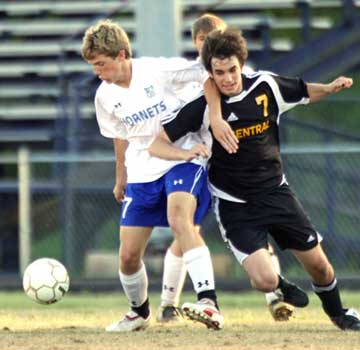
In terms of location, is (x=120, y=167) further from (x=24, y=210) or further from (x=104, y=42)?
(x=24, y=210)

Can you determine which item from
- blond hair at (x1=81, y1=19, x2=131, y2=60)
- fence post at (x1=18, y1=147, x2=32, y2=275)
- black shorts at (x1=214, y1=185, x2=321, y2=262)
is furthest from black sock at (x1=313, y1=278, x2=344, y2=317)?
fence post at (x1=18, y1=147, x2=32, y2=275)

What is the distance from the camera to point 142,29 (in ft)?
48.0

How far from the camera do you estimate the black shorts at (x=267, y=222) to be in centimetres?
812

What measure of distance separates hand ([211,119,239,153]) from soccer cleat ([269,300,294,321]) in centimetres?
173

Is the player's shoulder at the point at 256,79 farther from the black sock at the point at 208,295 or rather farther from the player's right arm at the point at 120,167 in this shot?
the black sock at the point at 208,295

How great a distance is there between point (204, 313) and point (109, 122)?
1.49m

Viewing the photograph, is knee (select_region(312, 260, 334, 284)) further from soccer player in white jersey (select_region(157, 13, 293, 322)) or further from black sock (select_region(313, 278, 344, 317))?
soccer player in white jersey (select_region(157, 13, 293, 322))

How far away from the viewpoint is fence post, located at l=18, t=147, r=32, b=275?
45.1ft

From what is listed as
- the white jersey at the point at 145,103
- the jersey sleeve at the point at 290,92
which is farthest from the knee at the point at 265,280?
the jersey sleeve at the point at 290,92

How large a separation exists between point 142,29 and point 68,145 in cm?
171

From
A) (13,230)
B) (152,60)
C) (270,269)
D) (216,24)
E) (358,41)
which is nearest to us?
(270,269)

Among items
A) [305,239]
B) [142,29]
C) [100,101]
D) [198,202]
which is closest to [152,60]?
[100,101]

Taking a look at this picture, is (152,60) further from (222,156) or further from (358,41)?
(358,41)

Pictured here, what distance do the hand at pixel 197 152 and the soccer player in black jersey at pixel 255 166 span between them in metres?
0.01
